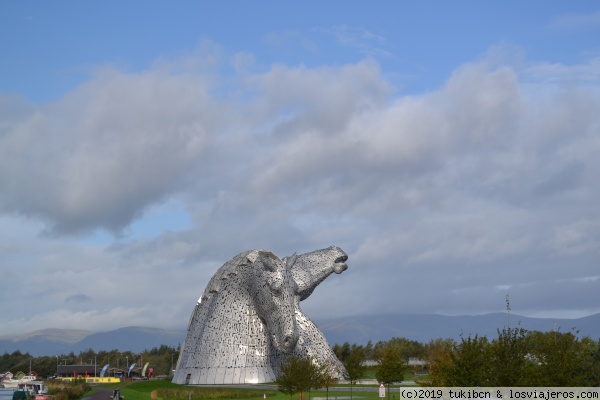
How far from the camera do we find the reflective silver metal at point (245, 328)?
54625 mm

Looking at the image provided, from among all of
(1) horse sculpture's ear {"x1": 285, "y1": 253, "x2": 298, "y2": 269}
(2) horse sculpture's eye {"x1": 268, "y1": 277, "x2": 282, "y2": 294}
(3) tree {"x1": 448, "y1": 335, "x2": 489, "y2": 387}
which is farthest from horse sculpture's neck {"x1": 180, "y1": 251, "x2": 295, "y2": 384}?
(3) tree {"x1": 448, "y1": 335, "x2": 489, "y2": 387}

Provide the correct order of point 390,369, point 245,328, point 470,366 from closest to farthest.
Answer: point 470,366, point 390,369, point 245,328

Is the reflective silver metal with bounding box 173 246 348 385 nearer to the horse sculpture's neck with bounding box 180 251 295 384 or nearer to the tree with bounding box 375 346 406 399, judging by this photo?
the horse sculpture's neck with bounding box 180 251 295 384

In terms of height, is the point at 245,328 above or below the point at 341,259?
below

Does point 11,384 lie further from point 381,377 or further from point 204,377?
point 381,377

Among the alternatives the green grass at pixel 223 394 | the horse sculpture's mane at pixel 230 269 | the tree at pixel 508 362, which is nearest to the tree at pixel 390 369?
the green grass at pixel 223 394

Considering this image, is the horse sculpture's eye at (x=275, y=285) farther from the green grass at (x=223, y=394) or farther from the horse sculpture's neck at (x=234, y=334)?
the green grass at (x=223, y=394)

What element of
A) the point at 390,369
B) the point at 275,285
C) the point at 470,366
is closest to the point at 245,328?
the point at 275,285

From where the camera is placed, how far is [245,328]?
Answer: 186 feet

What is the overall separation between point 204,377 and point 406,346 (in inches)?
2958

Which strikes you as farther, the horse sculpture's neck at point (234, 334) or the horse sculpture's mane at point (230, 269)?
the horse sculpture's mane at point (230, 269)

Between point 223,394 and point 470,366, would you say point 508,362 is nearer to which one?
point 470,366

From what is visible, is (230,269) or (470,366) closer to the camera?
(470,366)

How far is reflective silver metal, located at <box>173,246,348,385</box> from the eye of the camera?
54625 mm
